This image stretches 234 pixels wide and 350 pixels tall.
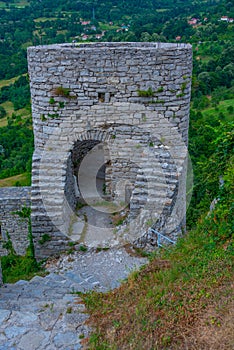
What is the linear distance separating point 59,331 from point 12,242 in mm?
6351

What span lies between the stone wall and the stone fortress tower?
83.8 inches

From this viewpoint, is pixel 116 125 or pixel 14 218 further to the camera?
pixel 14 218

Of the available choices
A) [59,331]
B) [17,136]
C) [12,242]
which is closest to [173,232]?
[59,331]

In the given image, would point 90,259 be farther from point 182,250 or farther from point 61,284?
point 182,250

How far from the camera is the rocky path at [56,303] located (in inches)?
143

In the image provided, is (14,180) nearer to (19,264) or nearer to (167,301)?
(19,264)

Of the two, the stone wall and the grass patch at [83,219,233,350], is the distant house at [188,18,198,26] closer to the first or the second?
the stone wall

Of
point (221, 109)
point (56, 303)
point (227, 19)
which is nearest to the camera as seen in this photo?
point (56, 303)

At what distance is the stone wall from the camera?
9.14m

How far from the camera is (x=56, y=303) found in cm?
431

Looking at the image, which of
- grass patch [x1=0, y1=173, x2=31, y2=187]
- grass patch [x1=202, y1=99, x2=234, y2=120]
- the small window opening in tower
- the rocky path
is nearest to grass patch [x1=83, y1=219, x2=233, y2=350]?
the rocky path

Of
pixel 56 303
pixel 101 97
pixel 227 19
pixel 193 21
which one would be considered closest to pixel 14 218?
pixel 101 97

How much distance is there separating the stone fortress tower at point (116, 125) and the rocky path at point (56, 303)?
1.83 feet

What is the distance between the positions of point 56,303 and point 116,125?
3868 millimetres
